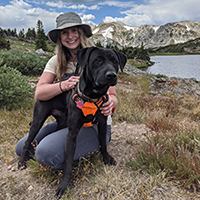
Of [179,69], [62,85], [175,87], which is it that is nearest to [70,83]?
[62,85]

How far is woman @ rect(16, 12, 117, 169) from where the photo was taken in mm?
2240

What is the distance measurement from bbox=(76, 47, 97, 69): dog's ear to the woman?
0.34 m

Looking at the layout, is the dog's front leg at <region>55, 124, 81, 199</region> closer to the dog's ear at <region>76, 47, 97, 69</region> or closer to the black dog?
the black dog

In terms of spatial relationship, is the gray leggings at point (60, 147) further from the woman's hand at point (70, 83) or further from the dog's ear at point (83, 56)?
the dog's ear at point (83, 56)

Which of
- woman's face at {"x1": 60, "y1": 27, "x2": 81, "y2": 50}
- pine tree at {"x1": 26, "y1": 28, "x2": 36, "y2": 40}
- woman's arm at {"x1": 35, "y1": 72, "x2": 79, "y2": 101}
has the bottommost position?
woman's arm at {"x1": 35, "y1": 72, "x2": 79, "y2": 101}

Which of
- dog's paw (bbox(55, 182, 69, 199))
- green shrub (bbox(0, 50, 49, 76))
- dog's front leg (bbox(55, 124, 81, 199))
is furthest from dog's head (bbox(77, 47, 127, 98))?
green shrub (bbox(0, 50, 49, 76))

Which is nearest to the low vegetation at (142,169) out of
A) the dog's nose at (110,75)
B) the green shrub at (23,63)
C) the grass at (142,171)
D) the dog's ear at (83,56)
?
the grass at (142,171)

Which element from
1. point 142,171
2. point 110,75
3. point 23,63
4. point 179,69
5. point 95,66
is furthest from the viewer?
point 179,69

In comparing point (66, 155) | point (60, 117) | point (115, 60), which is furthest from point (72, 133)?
point (115, 60)

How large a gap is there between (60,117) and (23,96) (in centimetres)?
365

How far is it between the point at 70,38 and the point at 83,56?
0.81m

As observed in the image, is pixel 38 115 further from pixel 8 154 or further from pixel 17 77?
pixel 17 77

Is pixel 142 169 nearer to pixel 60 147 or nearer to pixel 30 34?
pixel 60 147

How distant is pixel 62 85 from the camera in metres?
2.38
